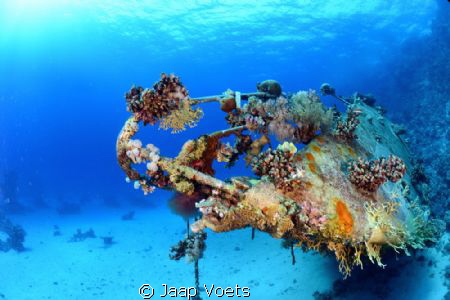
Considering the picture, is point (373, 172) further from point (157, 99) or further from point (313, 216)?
point (157, 99)

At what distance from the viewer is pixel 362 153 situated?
7.69 meters

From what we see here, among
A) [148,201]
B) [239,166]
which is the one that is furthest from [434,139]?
[239,166]

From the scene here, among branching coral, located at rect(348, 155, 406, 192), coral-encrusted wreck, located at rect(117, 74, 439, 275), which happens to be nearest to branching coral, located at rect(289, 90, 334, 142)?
coral-encrusted wreck, located at rect(117, 74, 439, 275)

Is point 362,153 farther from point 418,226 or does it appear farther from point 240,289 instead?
point 240,289

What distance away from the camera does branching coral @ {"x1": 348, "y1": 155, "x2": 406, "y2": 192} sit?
612cm

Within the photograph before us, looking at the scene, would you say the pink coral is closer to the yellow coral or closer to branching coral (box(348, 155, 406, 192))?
branching coral (box(348, 155, 406, 192))

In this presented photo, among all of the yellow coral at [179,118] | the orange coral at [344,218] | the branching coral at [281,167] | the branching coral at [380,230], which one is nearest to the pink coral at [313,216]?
the orange coral at [344,218]

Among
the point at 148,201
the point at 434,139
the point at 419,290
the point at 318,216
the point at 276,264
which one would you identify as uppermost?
the point at 148,201

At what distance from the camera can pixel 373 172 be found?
20.3 feet

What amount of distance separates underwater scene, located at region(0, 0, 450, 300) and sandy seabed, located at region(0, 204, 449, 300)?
107mm

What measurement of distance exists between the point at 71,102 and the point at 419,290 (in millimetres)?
121559

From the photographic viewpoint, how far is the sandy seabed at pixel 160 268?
34.0 feet

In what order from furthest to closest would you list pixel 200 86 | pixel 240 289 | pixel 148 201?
pixel 200 86 < pixel 148 201 < pixel 240 289

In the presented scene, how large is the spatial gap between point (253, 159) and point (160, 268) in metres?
17.1
